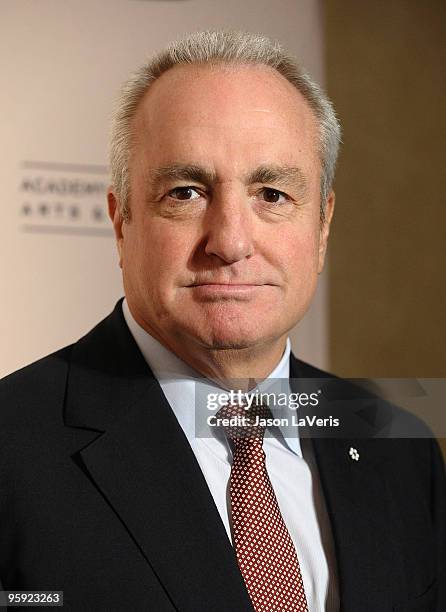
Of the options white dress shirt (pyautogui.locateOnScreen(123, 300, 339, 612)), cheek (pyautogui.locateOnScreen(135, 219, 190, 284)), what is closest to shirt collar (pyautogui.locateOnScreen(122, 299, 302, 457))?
white dress shirt (pyautogui.locateOnScreen(123, 300, 339, 612))

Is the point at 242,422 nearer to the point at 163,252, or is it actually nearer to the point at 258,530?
the point at 258,530

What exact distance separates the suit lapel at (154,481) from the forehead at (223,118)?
0.32 meters

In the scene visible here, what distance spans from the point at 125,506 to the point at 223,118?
1.72 ft

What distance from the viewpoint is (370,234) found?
7.33 feet

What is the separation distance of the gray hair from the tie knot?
326 mm

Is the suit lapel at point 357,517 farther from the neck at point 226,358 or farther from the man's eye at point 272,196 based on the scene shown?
the man's eye at point 272,196

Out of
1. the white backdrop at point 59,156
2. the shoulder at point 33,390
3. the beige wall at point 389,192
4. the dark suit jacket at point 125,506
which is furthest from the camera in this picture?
the beige wall at point 389,192

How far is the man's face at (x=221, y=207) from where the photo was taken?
1191mm

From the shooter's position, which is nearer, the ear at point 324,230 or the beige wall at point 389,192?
the ear at point 324,230

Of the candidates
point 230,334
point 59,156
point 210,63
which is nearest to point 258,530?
point 230,334

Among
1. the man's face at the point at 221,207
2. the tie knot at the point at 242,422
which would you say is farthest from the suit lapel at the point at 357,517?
the man's face at the point at 221,207

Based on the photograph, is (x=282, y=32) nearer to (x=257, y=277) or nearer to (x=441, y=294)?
(x=441, y=294)

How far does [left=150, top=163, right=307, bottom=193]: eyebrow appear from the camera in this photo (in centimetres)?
119

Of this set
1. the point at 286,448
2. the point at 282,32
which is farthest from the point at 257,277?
the point at 282,32
